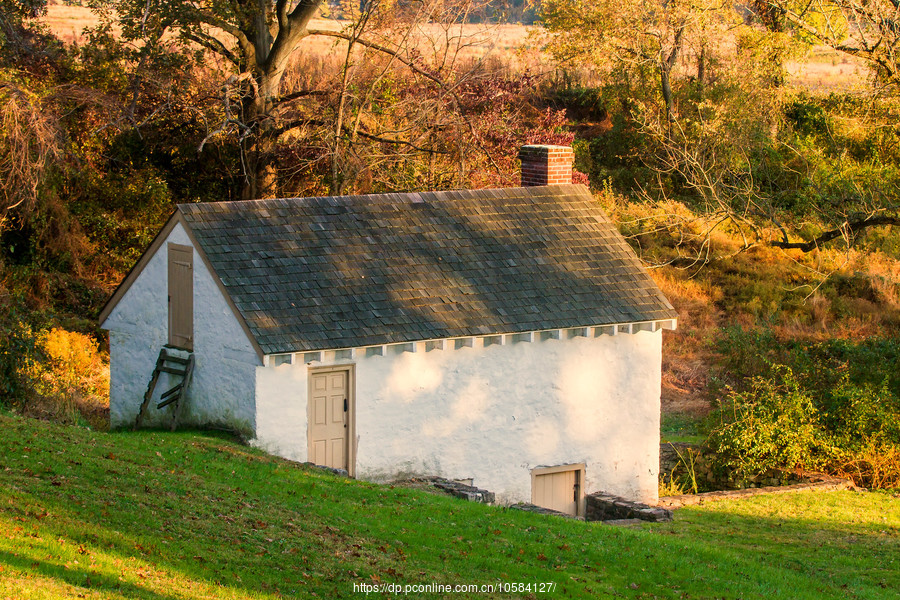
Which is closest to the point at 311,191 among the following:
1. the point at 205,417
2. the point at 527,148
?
the point at 527,148

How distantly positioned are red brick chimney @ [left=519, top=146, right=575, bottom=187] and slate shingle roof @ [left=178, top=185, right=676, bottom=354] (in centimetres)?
67

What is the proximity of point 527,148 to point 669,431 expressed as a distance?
24.7ft

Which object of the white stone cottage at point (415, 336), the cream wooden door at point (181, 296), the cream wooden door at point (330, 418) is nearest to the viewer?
the white stone cottage at point (415, 336)

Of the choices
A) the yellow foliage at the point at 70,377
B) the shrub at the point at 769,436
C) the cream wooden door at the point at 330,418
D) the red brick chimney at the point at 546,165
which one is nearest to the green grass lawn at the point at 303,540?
the cream wooden door at the point at 330,418

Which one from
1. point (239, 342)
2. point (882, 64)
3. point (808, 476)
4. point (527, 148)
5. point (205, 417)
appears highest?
point (882, 64)

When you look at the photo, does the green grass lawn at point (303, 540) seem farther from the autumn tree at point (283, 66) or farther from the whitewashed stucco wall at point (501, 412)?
the autumn tree at point (283, 66)

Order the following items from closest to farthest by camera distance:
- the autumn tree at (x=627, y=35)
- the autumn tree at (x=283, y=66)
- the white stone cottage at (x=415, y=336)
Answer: the white stone cottage at (x=415, y=336)
the autumn tree at (x=283, y=66)
the autumn tree at (x=627, y=35)

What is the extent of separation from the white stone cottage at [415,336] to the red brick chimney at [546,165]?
106 centimetres

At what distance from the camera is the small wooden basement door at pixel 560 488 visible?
17.6m

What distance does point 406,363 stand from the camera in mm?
16391

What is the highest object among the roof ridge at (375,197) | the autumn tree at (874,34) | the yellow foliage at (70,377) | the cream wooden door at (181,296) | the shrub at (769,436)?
the autumn tree at (874,34)

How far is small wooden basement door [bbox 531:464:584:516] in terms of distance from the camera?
694 inches

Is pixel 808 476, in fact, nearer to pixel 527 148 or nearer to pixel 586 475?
pixel 586 475

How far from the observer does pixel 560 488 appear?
17.9 metres
